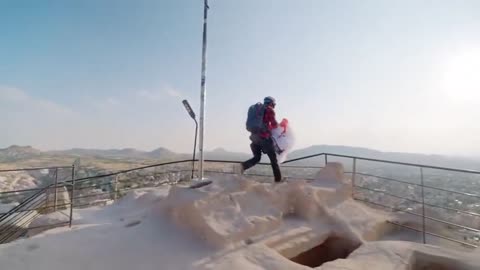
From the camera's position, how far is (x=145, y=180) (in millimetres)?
9828

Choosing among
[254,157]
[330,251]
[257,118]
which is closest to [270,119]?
[257,118]

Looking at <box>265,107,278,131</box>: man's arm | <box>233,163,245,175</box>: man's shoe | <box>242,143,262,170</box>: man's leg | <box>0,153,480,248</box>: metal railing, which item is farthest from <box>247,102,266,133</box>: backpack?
<box>0,153,480,248</box>: metal railing

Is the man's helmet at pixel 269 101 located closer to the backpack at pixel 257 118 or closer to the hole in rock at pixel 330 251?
the backpack at pixel 257 118

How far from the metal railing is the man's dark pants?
474mm

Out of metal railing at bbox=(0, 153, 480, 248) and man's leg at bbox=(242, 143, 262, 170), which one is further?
man's leg at bbox=(242, 143, 262, 170)

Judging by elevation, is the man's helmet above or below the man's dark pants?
above

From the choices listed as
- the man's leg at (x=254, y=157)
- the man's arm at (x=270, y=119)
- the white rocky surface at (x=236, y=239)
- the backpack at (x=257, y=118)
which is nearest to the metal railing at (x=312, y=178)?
the man's leg at (x=254, y=157)

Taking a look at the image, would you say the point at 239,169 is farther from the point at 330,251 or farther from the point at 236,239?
the point at 236,239

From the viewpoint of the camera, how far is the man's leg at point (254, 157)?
686cm

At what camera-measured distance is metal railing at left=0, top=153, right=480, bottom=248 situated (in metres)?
5.48

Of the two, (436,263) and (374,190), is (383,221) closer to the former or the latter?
(374,190)

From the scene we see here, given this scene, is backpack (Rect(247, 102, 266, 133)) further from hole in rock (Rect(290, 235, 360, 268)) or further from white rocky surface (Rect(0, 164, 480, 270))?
hole in rock (Rect(290, 235, 360, 268))

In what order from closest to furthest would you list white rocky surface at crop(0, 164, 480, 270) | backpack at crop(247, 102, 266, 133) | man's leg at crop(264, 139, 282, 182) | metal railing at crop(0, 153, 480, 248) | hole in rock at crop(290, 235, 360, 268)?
white rocky surface at crop(0, 164, 480, 270) → hole in rock at crop(290, 235, 360, 268) → metal railing at crop(0, 153, 480, 248) → backpack at crop(247, 102, 266, 133) → man's leg at crop(264, 139, 282, 182)

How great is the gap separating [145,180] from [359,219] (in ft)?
21.9
